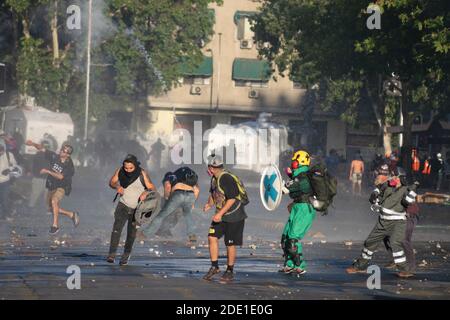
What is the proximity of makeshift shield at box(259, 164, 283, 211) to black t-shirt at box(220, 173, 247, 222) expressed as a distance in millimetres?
1100

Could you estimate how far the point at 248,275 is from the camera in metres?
15.8

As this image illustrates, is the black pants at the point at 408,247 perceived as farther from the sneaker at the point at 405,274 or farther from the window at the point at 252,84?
the window at the point at 252,84

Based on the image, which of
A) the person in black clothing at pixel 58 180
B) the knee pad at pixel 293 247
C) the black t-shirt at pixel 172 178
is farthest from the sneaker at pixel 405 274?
the person in black clothing at pixel 58 180

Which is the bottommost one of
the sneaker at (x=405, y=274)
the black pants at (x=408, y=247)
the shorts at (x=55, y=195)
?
the sneaker at (x=405, y=274)

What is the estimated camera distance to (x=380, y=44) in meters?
33.8

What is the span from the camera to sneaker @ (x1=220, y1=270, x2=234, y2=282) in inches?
584

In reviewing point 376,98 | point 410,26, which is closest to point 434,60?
point 410,26

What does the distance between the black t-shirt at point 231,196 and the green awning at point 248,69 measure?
62720 millimetres

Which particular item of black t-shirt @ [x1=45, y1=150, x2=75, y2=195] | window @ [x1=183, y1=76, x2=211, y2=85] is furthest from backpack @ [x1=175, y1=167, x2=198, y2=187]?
window @ [x1=183, y1=76, x2=211, y2=85]

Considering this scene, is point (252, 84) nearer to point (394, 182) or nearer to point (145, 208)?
point (145, 208)

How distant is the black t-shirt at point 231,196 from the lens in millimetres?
15180

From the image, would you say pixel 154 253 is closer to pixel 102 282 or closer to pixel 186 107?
pixel 102 282

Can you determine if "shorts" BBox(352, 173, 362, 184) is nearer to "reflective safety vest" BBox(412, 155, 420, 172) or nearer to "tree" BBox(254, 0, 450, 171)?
"tree" BBox(254, 0, 450, 171)

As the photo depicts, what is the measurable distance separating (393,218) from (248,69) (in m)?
62.2
